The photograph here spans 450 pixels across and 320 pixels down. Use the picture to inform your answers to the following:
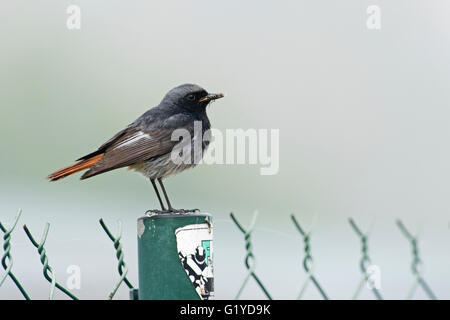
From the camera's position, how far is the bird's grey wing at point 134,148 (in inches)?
163

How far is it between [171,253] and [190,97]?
2374 mm

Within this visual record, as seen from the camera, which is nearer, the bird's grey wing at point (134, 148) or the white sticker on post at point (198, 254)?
the white sticker on post at point (198, 254)

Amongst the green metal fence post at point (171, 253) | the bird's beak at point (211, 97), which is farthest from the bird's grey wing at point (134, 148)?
the green metal fence post at point (171, 253)

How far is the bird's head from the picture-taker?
5035 millimetres

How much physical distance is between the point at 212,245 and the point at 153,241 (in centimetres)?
26

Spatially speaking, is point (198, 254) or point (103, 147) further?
point (103, 147)

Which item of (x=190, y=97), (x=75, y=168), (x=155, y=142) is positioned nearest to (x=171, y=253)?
(x=75, y=168)

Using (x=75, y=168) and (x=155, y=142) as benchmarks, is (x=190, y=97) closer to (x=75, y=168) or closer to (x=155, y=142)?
(x=155, y=142)

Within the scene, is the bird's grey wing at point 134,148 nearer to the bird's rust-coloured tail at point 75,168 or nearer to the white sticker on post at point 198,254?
the bird's rust-coloured tail at point 75,168

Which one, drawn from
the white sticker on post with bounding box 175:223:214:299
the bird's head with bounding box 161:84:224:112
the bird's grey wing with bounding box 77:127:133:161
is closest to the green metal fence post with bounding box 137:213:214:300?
the white sticker on post with bounding box 175:223:214:299

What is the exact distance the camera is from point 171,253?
9.46 feet

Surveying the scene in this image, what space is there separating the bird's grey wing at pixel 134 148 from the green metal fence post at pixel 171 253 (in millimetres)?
1228

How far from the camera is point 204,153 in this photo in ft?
15.8
